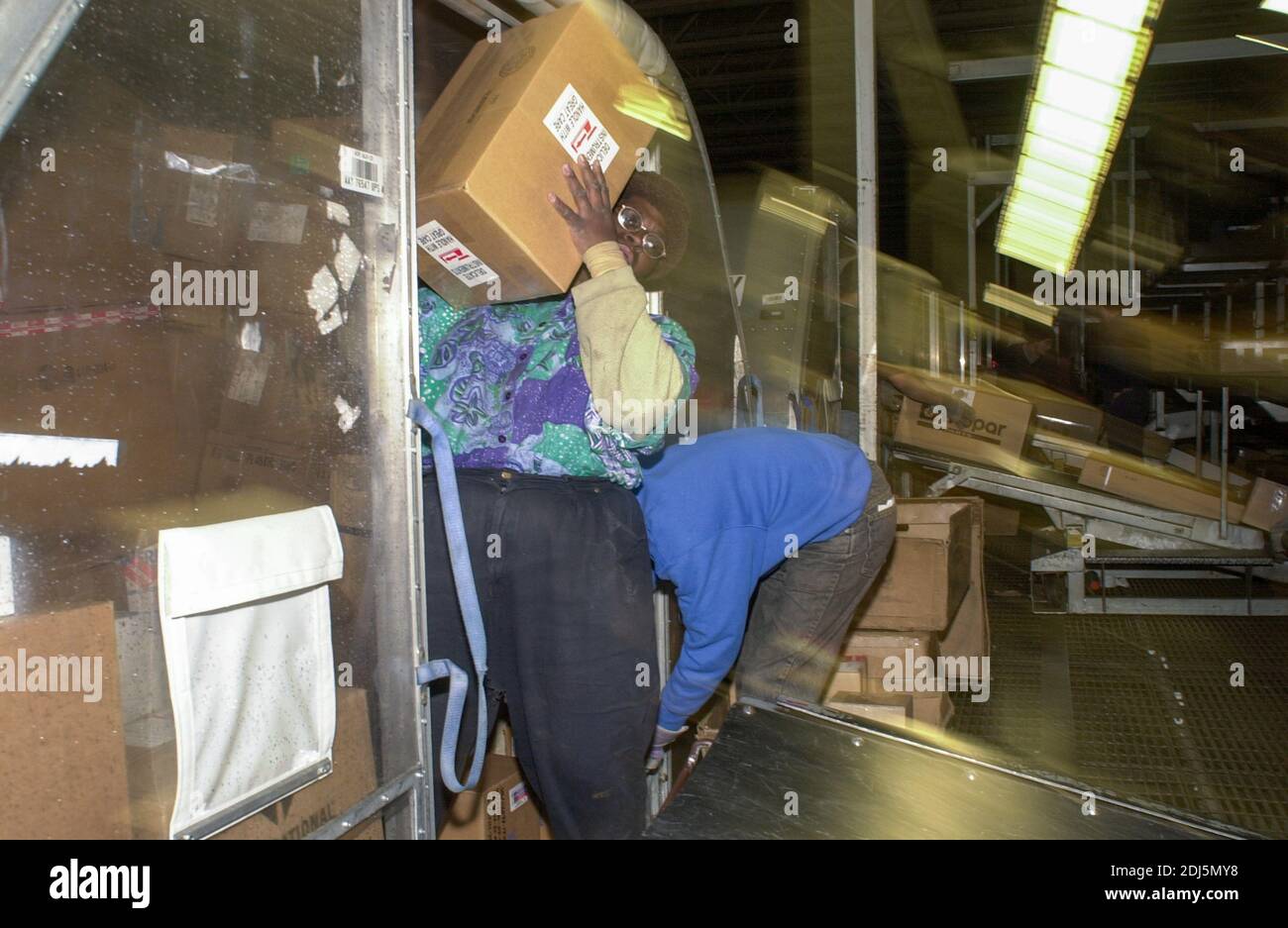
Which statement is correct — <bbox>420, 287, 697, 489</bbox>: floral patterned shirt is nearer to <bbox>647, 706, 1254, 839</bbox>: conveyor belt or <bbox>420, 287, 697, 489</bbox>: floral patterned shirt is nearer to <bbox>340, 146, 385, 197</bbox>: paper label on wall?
<bbox>340, 146, 385, 197</bbox>: paper label on wall

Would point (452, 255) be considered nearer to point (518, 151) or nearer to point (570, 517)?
point (518, 151)

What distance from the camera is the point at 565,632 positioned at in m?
1.70

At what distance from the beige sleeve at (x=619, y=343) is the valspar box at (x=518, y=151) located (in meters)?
0.08

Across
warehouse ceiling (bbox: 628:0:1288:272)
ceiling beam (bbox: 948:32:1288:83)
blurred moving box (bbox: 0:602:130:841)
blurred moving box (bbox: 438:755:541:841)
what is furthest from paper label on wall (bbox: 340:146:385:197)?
ceiling beam (bbox: 948:32:1288:83)

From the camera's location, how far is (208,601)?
1.08 metres

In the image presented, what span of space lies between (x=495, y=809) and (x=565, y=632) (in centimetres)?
76

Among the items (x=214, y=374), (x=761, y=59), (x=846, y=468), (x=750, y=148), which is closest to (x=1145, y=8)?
(x=846, y=468)

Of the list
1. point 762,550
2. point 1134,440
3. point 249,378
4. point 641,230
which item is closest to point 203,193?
point 249,378

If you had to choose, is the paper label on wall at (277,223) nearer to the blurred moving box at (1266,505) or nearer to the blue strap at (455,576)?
the blue strap at (455,576)

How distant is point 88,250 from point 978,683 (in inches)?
154

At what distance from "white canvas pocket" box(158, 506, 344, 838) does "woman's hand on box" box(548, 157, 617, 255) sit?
71cm

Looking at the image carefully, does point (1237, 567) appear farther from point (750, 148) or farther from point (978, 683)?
point (750, 148)

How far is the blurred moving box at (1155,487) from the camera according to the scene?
515 cm

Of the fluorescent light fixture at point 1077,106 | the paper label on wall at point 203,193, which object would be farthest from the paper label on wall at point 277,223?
the fluorescent light fixture at point 1077,106
